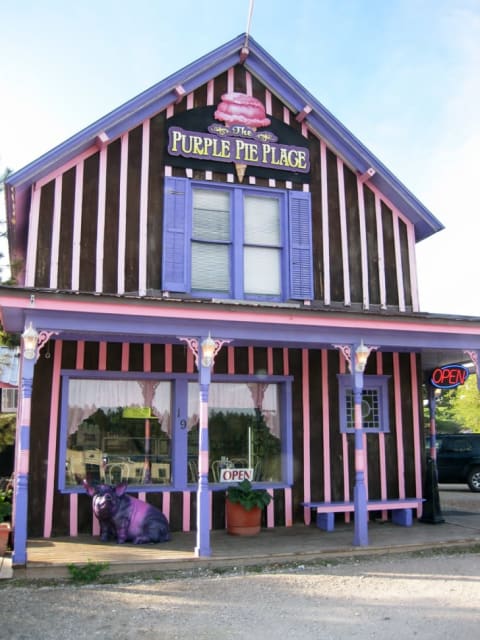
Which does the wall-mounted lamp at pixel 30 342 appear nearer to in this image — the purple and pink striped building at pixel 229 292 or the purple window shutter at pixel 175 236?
the purple and pink striped building at pixel 229 292

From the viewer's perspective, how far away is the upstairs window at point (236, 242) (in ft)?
34.9

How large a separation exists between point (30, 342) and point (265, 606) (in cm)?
410

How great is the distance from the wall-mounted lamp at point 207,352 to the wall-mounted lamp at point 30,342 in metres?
2.14

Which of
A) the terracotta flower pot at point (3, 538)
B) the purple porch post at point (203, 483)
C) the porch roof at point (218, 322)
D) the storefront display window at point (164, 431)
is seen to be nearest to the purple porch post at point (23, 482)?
the terracotta flower pot at point (3, 538)

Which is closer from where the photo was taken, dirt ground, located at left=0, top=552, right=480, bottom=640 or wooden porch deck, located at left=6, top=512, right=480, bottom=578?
dirt ground, located at left=0, top=552, right=480, bottom=640

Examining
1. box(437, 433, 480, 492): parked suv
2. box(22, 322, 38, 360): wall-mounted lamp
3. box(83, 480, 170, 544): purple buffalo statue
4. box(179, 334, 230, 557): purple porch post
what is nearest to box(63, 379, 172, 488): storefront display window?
box(83, 480, 170, 544): purple buffalo statue

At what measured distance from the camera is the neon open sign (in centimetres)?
1097

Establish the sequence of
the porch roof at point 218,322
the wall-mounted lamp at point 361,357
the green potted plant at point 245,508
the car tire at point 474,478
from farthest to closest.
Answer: the car tire at point 474,478 < the green potted plant at point 245,508 < the wall-mounted lamp at point 361,357 < the porch roof at point 218,322

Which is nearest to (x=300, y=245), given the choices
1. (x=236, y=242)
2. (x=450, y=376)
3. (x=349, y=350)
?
(x=236, y=242)

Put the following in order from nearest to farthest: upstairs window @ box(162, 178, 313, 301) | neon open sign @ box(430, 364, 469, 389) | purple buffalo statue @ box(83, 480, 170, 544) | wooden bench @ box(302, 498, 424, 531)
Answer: purple buffalo statue @ box(83, 480, 170, 544)
wooden bench @ box(302, 498, 424, 531)
upstairs window @ box(162, 178, 313, 301)
neon open sign @ box(430, 364, 469, 389)

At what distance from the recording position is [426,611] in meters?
6.24

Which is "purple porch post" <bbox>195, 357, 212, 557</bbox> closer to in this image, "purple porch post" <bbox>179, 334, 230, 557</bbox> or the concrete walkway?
"purple porch post" <bbox>179, 334, 230, 557</bbox>

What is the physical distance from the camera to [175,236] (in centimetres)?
1059

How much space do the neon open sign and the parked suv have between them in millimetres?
8423
